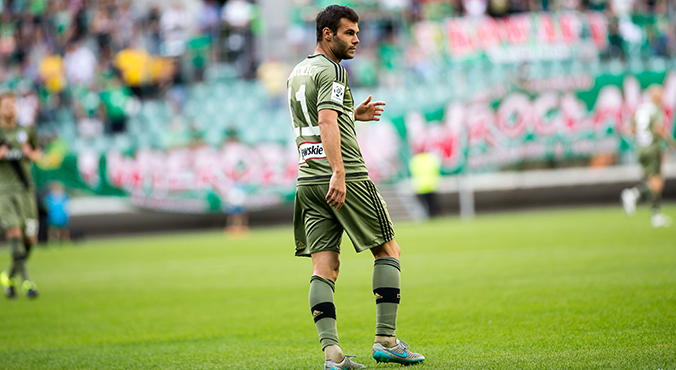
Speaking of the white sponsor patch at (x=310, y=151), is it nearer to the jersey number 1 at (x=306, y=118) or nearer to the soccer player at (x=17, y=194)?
the jersey number 1 at (x=306, y=118)

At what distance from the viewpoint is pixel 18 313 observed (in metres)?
7.80

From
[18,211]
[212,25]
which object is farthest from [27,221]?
[212,25]

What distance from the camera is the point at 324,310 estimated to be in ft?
14.2

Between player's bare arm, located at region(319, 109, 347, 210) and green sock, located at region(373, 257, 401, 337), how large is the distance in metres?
0.53

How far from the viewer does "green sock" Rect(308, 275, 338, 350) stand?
4.30 meters

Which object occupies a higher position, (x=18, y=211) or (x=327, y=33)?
(x=327, y=33)

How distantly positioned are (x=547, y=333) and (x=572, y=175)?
18604 mm

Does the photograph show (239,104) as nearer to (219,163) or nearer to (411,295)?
(219,163)

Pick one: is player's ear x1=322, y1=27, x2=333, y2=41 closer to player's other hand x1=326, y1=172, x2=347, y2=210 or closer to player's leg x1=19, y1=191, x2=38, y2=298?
player's other hand x1=326, y1=172, x2=347, y2=210

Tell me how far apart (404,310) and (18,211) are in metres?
5.32

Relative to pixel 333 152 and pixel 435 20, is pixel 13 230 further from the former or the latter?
pixel 435 20

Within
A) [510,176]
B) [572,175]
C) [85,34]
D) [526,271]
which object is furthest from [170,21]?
[526,271]

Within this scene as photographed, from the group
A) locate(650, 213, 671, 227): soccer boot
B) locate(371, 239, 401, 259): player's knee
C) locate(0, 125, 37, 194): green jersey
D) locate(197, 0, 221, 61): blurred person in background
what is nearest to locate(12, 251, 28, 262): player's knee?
locate(0, 125, 37, 194): green jersey

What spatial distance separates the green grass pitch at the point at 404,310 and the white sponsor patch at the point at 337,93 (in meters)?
1.59
